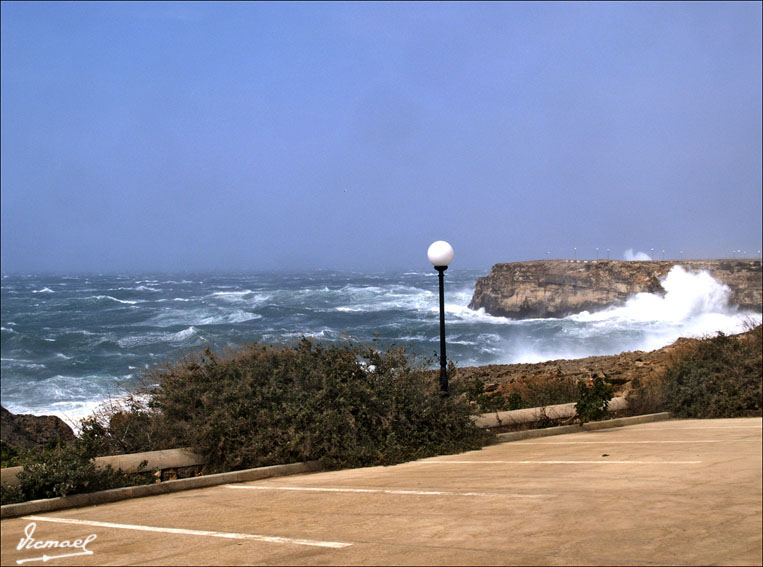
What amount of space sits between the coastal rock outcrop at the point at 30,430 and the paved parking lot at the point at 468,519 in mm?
6494

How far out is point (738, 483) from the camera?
4.06 m

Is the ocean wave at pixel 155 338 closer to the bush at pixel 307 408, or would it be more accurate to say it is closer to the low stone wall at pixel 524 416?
the low stone wall at pixel 524 416

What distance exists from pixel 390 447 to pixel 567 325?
144 ft

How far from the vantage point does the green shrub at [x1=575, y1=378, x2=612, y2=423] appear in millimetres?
10523

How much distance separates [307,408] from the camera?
26.5 ft

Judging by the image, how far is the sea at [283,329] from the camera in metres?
33.5

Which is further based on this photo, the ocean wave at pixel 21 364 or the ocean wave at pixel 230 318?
the ocean wave at pixel 230 318

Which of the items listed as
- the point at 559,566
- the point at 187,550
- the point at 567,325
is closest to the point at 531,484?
the point at 559,566

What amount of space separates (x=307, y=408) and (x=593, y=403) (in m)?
4.93

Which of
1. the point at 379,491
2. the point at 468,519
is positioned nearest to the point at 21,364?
the point at 379,491

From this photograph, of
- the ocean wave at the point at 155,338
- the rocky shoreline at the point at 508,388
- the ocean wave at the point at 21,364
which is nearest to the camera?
the rocky shoreline at the point at 508,388

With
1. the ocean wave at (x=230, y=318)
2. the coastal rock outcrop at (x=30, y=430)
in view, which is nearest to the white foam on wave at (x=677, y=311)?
the ocean wave at (x=230, y=318)

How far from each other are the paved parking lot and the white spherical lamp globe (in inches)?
165

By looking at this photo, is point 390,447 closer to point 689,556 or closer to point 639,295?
point 689,556
